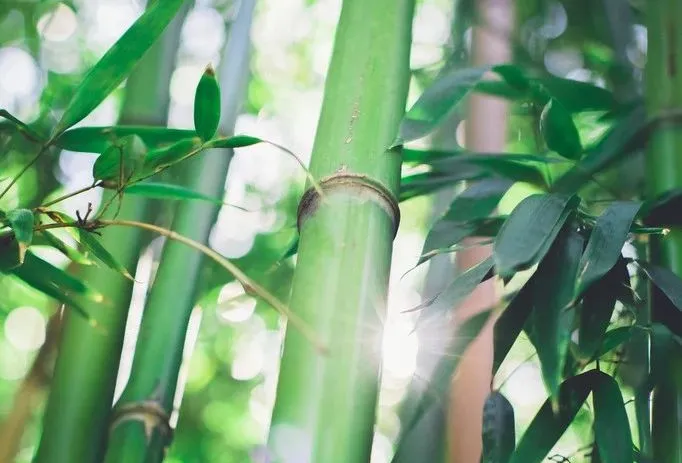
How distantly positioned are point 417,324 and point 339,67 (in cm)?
26

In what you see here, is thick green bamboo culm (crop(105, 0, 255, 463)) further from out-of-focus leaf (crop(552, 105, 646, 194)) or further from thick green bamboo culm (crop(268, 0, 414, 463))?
out-of-focus leaf (crop(552, 105, 646, 194))

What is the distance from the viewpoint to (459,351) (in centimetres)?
96

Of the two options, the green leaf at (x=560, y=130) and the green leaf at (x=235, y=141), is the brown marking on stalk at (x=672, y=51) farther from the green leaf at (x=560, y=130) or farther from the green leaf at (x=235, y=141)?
the green leaf at (x=235, y=141)

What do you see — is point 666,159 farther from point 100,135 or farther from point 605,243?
point 100,135

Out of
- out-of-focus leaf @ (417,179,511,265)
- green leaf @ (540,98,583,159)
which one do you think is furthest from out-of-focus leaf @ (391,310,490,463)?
green leaf @ (540,98,583,159)

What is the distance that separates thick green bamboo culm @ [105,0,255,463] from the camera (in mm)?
907

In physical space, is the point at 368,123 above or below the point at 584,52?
below

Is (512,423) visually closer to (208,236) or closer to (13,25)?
(208,236)

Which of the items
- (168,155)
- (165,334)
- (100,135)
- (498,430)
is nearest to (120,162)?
(168,155)

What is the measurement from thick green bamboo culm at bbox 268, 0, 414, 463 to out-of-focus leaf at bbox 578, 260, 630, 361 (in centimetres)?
21

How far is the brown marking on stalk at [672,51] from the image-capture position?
3.47 ft

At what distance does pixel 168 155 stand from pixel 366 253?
0.19 metres

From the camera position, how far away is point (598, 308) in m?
0.80

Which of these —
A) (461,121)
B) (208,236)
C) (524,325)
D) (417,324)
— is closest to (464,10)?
(461,121)
